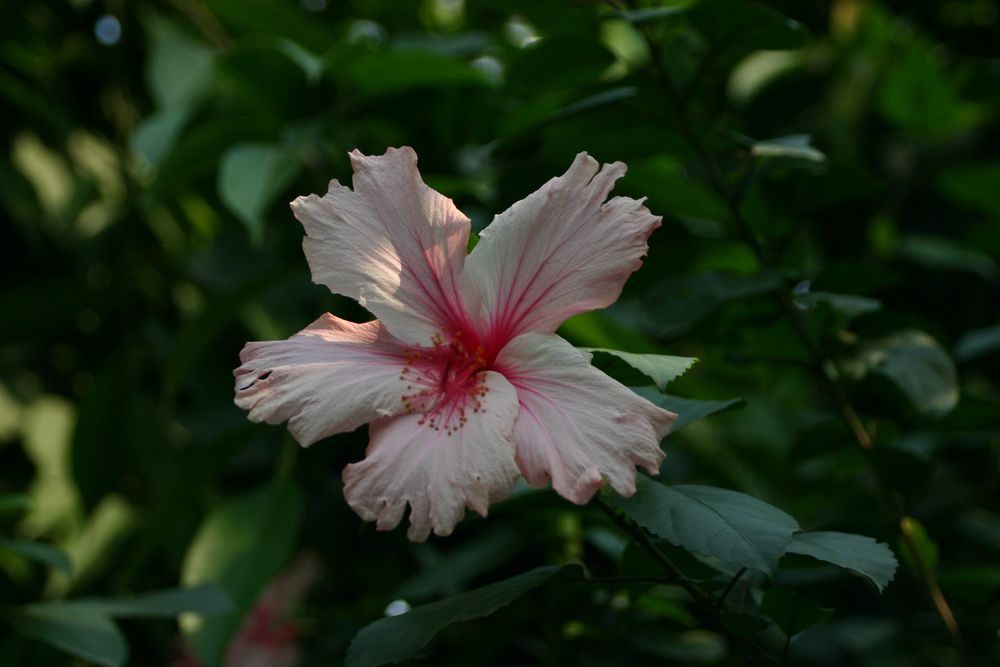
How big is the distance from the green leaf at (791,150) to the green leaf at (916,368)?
0.19 meters

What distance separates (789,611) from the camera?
67cm

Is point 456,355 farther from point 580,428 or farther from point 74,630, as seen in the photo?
point 74,630

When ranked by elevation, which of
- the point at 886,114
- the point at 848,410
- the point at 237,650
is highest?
the point at 848,410

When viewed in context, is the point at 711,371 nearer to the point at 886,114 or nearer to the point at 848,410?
the point at 848,410

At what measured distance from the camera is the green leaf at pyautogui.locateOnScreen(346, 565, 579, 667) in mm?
618

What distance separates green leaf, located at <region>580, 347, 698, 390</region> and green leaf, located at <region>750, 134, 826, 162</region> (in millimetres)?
278

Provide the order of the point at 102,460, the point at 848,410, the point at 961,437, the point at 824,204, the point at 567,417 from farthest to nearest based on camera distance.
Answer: the point at 102,460 → the point at 961,437 → the point at 824,204 → the point at 848,410 → the point at 567,417

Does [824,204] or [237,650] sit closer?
[824,204]

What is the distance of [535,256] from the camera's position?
0.65m

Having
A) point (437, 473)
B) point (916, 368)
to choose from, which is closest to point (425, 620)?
point (437, 473)

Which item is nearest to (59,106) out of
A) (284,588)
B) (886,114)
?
(284,588)

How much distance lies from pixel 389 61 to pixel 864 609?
911 millimetres

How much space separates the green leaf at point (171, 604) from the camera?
892 millimetres

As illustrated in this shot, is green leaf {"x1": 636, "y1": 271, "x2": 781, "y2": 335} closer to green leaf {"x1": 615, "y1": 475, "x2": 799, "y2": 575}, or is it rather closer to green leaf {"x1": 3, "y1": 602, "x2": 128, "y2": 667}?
green leaf {"x1": 615, "y1": 475, "x2": 799, "y2": 575}
